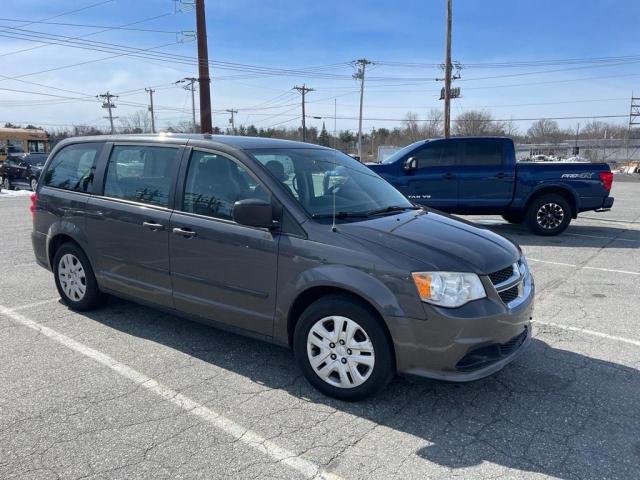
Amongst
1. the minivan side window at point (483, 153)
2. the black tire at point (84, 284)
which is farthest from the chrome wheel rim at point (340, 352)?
the minivan side window at point (483, 153)

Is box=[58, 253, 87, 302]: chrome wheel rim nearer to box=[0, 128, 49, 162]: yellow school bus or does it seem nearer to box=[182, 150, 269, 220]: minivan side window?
box=[182, 150, 269, 220]: minivan side window

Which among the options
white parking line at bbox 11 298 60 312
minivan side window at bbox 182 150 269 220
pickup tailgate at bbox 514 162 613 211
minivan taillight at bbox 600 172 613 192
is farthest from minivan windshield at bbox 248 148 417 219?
minivan taillight at bbox 600 172 613 192

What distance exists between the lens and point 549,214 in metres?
10.0

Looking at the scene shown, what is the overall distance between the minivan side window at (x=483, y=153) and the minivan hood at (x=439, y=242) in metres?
6.63

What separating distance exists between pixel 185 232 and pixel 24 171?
70.2 feet

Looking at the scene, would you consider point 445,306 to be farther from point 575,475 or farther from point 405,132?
point 405,132

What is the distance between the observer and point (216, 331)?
4.66m

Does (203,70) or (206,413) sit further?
(203,70)

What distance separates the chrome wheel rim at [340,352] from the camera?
128 inches

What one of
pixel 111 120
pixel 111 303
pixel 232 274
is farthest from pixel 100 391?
pixel 111 120

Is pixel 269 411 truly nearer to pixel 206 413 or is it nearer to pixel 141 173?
pixel 206 413

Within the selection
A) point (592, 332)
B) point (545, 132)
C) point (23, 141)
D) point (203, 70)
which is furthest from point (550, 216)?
point (545, 132)

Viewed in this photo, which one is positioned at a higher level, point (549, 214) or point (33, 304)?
point (549, 214)

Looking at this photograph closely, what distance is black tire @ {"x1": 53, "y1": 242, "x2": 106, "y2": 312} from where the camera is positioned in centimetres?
495
